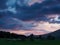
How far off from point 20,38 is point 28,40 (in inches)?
36.0

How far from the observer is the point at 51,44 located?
147 feet

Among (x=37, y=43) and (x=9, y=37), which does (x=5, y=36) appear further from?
(x=37, y=43)

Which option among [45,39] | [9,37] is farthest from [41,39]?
[9,37]

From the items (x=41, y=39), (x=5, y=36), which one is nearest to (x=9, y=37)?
(x=5, y=36)

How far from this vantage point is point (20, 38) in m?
43.2

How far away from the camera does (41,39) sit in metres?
42.8

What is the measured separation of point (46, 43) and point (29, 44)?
1.83 m

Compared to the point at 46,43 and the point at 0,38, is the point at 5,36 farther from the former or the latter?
the point at 46,43

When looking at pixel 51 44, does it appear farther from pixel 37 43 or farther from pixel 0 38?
pixel 0 38

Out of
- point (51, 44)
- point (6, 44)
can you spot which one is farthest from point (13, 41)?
point (51, 44)

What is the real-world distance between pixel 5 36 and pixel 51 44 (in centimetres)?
491

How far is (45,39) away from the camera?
140 ft

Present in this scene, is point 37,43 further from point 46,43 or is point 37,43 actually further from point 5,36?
point 5,36

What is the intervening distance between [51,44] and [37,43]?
142 centimetres
